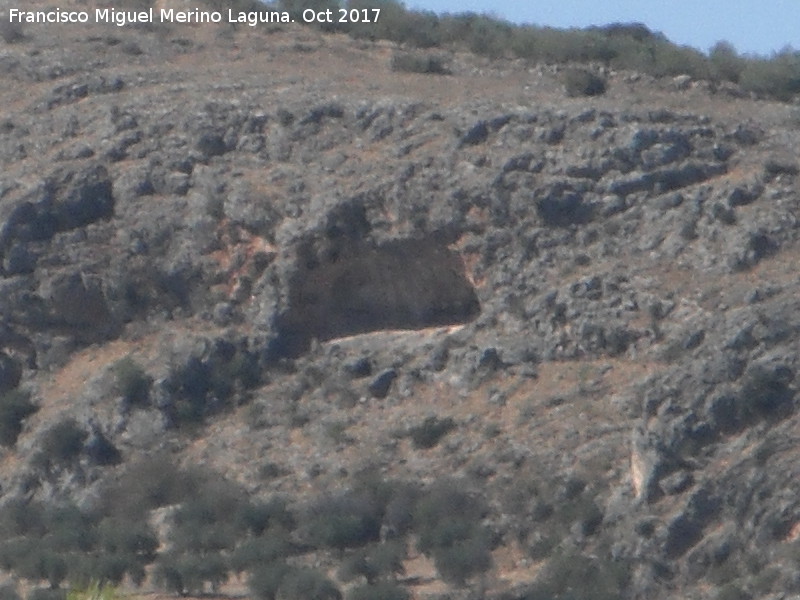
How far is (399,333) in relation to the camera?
108 ft

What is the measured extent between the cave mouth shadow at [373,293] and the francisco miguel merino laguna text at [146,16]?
549 inches

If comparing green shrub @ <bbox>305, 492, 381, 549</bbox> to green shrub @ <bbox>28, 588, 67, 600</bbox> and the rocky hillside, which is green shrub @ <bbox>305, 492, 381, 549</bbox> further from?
green shrub @ <bbox>28, 588, 67, 600</bbox>

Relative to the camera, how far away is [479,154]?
33.3 meters

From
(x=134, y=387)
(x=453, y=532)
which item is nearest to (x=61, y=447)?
(x=134, y=387)

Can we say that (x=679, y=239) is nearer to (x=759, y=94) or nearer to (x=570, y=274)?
(x=570, y=274)

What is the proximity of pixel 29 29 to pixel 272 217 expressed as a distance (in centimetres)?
1488

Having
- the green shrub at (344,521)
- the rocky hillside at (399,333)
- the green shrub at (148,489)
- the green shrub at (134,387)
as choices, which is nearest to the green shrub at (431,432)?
the rocky hillside at (399,333)

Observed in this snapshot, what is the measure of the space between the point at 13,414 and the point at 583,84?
47.4ft

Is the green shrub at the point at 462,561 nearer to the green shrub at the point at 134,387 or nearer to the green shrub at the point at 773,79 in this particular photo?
the green shrub at the point at 134,387

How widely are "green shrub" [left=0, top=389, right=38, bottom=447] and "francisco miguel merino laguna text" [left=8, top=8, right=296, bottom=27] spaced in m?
14.4

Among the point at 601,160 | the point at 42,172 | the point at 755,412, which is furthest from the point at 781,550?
the point at 42,172

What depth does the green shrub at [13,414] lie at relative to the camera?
34.0 meters

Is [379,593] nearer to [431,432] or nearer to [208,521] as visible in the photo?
[208,521]

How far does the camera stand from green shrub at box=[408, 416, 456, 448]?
2995 cm
